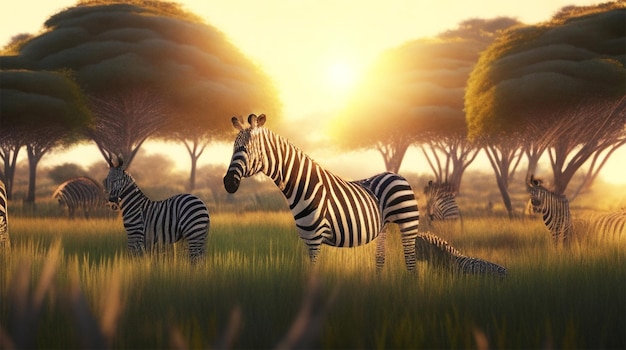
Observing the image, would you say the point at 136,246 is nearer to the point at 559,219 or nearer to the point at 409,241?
the point at 409,241

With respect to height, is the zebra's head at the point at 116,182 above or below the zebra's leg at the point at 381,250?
above

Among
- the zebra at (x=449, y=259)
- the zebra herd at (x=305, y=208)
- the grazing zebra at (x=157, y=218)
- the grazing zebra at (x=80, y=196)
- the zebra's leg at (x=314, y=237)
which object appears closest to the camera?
the zebra herd at (x=305, y=208)

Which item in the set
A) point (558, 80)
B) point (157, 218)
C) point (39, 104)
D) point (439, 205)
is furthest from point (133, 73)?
point (157, 218)

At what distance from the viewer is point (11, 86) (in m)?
24.3

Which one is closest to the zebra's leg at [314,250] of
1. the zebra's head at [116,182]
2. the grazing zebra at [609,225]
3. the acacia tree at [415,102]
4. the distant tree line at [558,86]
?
the zebra's head at [116,182]

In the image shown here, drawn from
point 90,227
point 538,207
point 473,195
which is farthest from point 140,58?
point 473,195

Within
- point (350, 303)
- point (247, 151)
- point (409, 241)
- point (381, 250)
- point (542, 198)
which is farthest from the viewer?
point (542, 198)

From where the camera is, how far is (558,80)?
20812 mm

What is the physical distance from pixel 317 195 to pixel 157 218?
9.98 ft

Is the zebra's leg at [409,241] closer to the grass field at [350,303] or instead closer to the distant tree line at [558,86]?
the grass field at [350,303]

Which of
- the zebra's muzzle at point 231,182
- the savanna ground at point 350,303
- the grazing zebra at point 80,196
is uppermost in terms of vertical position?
the grazing zebra at point 80,196

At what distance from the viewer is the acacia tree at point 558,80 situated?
20703 millimetres

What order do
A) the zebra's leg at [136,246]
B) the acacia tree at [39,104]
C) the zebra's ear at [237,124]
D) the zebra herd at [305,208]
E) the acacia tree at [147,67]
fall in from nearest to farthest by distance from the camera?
1. the zebra's ear at [237,124]
2. the zebra herd at [305,208]
3. the zebra's leg at [136,246]
4. the acacia tree at [39,104]
5. the acacia tree at [147,67]

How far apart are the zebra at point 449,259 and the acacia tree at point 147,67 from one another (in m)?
20.1
